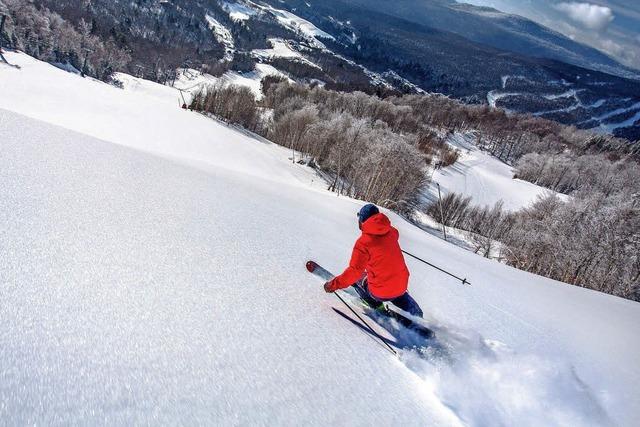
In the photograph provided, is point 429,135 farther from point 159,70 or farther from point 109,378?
point 109,378

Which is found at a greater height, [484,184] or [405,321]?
[405,321]

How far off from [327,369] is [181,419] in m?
1.72

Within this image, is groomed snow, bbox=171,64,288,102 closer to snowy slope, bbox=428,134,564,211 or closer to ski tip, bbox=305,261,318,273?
snowy slope, bbox=428,134,564,211

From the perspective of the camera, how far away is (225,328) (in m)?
4.20

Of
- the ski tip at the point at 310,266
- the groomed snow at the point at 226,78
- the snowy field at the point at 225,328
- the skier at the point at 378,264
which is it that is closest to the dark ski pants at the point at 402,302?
the skier at the point at 378,264

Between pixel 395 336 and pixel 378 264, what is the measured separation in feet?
3.47

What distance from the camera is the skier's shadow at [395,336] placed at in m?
5.14

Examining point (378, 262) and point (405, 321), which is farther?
point (405, 321)

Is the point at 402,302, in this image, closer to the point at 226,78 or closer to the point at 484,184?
the point at 484,184

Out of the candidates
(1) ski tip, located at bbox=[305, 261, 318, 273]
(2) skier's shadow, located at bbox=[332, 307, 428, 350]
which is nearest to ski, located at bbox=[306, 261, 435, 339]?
(2) skier's shadow, located at bbox=[332, 307, 428, 350]

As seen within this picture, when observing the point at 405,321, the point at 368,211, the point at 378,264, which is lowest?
the point at 405,321

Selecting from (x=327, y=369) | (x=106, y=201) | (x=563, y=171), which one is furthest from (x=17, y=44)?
(x=563, y=171)

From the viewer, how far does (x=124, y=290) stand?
425 centimetres

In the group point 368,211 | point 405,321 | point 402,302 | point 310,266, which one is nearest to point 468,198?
point 310,266
